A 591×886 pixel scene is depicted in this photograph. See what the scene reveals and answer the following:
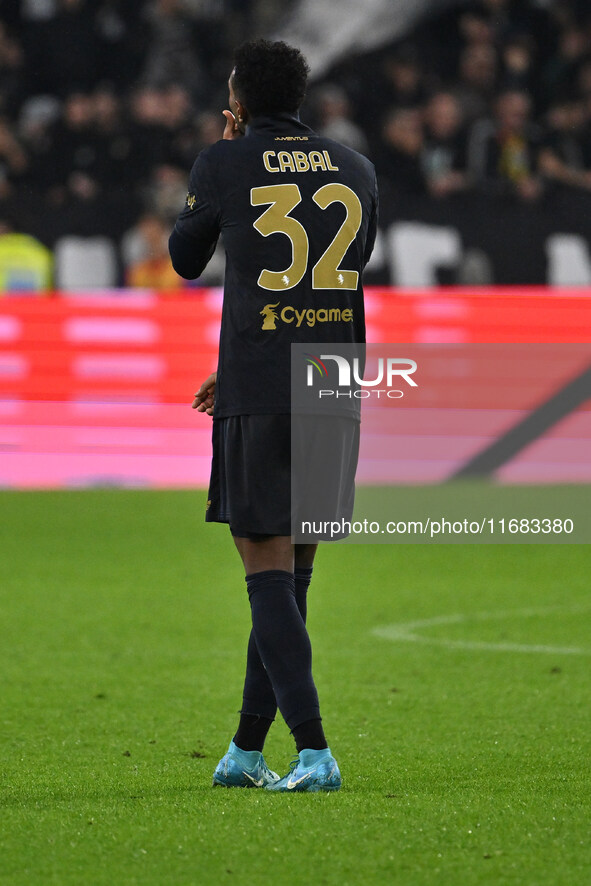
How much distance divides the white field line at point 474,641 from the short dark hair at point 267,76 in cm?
301

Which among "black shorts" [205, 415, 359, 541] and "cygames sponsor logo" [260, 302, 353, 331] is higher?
"cygames sponsor logo" [260, 302, 353, 331]

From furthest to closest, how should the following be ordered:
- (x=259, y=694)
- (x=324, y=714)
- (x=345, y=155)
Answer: (x=324, y=714), (x=259, y=694), (x=345, y=155)

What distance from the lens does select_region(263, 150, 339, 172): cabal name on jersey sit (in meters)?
3.41

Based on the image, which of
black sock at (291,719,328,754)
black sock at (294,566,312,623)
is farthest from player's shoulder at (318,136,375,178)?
black sock at (291,719,328,754)

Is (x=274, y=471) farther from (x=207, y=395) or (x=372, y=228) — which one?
(x=372, y=228)

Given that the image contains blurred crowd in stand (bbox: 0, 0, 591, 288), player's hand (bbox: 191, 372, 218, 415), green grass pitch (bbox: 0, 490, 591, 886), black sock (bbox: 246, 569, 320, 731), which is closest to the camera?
green grass pitch (bbox: 0, 490, 591, 886)

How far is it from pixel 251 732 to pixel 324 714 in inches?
46.3

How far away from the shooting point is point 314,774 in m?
3.44

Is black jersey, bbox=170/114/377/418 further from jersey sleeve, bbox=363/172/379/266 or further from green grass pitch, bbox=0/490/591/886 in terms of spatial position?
green grass pitch, bbox=0/490/591/886

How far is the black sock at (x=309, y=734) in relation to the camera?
3383 mm

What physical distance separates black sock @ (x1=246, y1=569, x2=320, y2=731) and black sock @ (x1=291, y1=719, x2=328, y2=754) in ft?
0.04

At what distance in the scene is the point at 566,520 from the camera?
34.6 ft

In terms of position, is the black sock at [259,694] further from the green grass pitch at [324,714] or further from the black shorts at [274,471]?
the black shorts at [274,471]

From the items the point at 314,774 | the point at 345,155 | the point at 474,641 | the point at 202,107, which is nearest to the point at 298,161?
the point at 345,155
